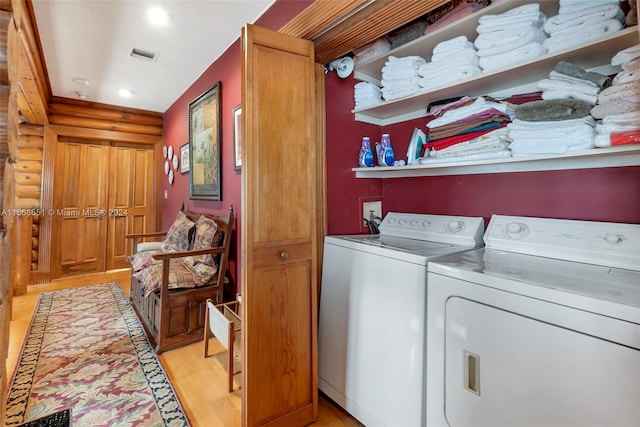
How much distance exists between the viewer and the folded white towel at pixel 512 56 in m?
1.25

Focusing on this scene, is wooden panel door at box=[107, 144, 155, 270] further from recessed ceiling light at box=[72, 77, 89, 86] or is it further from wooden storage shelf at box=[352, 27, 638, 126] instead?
wooden storage shelf at box=[352, 27, 638, 126]

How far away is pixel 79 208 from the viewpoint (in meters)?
4.27

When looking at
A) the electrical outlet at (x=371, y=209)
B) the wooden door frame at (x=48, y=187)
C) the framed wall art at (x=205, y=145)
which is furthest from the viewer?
the wooden door frame at (x=48, y=187)

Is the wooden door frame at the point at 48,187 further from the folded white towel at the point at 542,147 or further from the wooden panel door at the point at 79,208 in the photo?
the folded white towel at the point at 542,147

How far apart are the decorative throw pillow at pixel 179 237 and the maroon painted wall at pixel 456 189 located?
180cm

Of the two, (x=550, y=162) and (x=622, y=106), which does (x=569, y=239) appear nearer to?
(x=550, y=162)

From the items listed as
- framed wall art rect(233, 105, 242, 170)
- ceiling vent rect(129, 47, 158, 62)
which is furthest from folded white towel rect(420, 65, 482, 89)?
ceiling vent rect(129, 47, 158, 62)

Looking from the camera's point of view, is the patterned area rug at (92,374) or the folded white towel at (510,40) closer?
the folded white towel at (510,40)

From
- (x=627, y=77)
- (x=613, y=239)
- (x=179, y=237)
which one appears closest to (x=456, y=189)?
(x=613, y=239)

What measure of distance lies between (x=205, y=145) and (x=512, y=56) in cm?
274

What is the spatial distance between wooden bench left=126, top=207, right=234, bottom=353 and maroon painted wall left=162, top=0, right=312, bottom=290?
0.40 ft

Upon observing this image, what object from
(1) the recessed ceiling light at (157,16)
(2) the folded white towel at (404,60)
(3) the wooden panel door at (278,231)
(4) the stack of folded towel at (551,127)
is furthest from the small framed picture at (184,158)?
(4) the stack of folded towel at (551,127)

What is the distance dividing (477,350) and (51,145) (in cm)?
524

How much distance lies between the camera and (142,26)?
229 cm
